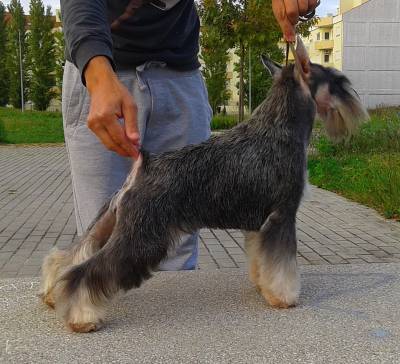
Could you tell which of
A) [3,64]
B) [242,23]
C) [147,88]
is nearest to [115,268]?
[147,88]

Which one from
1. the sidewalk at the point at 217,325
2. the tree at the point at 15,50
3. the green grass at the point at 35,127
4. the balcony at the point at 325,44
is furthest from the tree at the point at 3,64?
the sidewalk at the point at 217,325

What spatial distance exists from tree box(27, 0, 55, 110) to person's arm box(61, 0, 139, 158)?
4426cm

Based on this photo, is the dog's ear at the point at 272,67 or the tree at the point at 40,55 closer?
the dog's ear at the point at 272,67

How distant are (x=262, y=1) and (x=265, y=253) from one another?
12.9 m

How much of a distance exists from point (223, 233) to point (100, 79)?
15.5 feet

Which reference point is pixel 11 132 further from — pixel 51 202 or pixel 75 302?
pixel 75 302

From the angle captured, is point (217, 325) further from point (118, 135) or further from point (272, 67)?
point (272, 67)

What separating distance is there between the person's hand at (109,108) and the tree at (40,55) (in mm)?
44450

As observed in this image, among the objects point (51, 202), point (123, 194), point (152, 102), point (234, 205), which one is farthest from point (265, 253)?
point (51, 202)

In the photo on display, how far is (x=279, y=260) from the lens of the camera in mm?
2605

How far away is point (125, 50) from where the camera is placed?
9.83 feet

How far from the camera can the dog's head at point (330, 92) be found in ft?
8.78

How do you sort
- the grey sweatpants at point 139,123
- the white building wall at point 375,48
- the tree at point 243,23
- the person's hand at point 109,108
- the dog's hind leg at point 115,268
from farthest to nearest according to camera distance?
1. the white building wall at point 375,48
2. the tree at point 243,23
3. the grey sweatpants at point 139,123
4. the dog's hind leg at point 115,268
5. the person's hand at point 109,108

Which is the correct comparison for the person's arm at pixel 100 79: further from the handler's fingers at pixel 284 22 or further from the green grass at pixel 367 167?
the green grass at pixel 367 167
